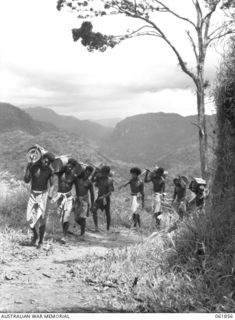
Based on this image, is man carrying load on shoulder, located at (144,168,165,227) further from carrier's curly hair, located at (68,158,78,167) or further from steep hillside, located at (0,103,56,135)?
steep hillside, located at (0,103,56,135)

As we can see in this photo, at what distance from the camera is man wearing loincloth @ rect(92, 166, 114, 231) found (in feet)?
37.2

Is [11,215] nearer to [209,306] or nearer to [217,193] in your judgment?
[217,193]

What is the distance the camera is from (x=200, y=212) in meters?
6.61

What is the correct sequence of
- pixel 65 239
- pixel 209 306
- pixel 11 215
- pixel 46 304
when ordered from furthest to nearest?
1. pixel 11 215
2. pixel 65 239
3. pixel 46 304
4. pixel 209 306

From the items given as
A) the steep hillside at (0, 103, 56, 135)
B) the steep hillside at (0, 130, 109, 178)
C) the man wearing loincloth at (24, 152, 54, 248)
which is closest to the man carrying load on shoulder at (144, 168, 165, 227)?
the man wearing loincloth at (24, 152, 54, 248)

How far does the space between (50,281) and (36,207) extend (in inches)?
101

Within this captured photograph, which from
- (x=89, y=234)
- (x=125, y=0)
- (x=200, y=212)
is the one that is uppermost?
(x=125, y=0)

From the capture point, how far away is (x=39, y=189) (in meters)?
8.66

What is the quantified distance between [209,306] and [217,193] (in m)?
2.18

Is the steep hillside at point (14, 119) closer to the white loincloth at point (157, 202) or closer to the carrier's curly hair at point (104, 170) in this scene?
the carrier's curly hair at point (104, 170)

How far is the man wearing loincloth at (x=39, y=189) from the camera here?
28.2ft

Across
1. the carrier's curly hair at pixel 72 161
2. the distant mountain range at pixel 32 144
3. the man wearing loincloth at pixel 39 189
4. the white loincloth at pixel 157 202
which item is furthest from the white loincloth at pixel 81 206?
the distant mountain range at pixel 32 144

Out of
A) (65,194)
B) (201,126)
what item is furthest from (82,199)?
(201,126)

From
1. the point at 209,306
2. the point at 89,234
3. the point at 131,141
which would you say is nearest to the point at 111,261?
the point at 209,306
